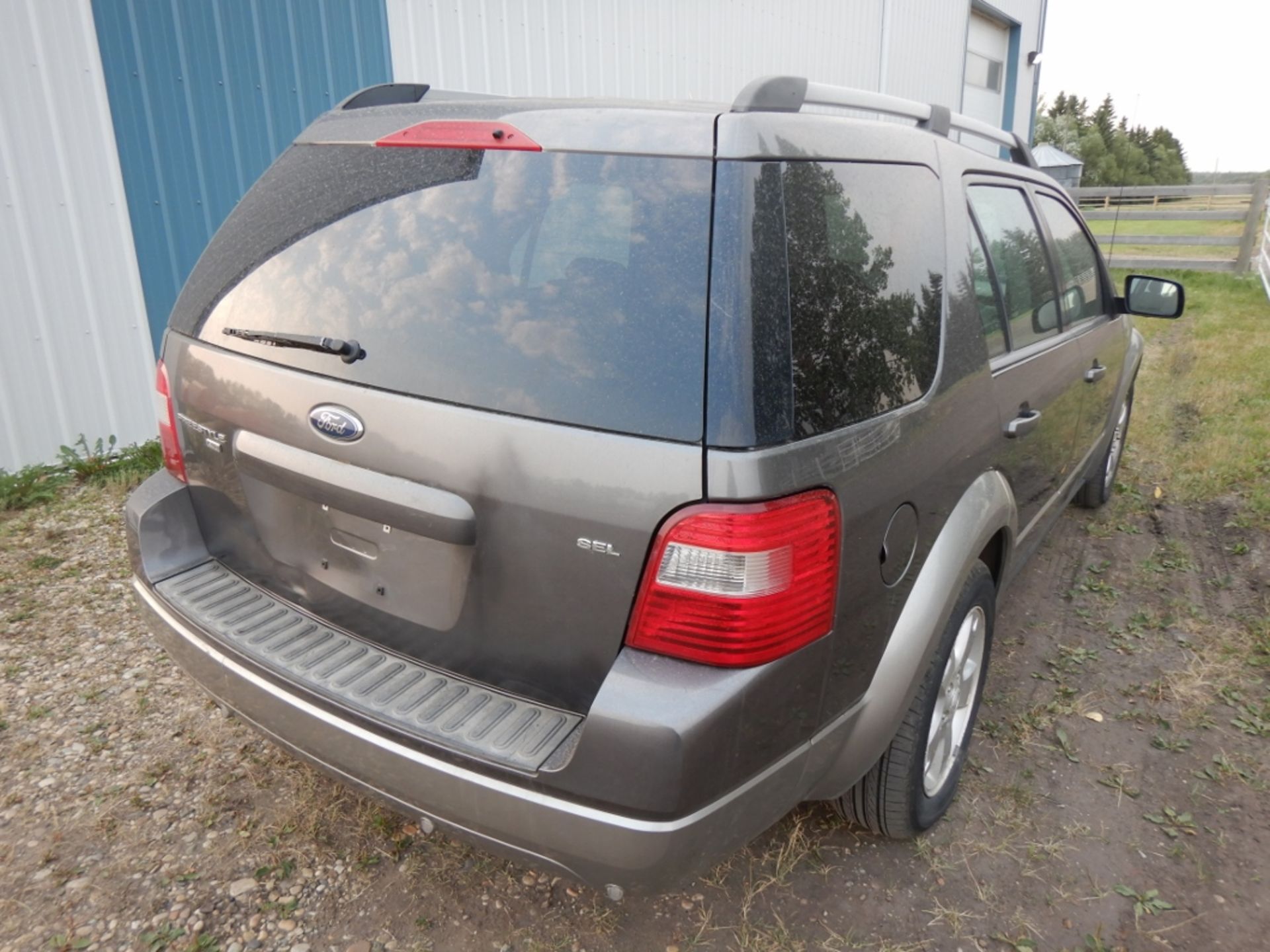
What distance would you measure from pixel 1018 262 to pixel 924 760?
5.38 feet

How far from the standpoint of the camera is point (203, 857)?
2336mm

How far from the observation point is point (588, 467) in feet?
5.11

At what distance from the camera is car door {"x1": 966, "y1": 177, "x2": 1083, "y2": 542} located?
8.29 feet

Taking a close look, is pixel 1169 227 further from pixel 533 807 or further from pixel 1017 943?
pixel 533 807

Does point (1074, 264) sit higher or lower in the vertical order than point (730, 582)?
higher

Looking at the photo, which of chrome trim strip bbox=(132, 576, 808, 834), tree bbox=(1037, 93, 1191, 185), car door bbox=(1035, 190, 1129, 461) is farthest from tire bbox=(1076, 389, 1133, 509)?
tree bbox=(1037, 93, 1191, 185)

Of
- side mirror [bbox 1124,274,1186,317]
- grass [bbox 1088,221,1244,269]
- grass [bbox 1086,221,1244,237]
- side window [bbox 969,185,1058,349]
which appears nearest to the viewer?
side window [bbox 969,185,1058,349]

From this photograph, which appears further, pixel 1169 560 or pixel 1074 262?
pixel 1169 560

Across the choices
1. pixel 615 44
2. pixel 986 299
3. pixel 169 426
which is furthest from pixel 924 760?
pixel 615 44

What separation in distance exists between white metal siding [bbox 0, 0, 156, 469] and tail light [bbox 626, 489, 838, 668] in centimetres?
461

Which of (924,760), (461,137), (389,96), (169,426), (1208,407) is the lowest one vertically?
(1208,407)

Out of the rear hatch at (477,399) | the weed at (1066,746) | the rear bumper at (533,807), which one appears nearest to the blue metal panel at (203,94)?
the rear hatch at (477,399)

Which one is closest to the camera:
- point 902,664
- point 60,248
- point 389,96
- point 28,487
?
point 902,664

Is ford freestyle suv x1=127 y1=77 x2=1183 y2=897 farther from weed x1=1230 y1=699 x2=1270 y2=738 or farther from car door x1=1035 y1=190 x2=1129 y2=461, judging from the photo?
weed x1=1230 y1=699 x2=1270 y2=738
